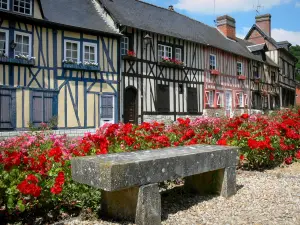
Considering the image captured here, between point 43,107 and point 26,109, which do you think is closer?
point 26,109

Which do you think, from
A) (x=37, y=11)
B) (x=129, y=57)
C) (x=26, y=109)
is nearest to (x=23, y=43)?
(x=37, y=11)

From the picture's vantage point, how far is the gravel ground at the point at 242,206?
319 cm

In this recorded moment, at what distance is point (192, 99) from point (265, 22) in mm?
16020

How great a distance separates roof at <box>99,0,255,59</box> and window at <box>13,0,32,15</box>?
337cm

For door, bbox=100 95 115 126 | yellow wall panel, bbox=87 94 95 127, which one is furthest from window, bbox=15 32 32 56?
door, bbox=100 95 115 126

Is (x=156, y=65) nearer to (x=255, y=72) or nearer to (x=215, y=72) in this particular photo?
(x=215, y=72)

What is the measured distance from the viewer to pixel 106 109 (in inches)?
504

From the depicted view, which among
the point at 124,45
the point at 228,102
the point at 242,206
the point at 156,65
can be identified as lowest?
the point at 242,206

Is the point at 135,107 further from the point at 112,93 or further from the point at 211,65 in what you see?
the point at 211,65

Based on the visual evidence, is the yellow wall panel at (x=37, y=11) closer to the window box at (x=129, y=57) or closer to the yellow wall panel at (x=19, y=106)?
the yellow wall panel at (x=19, y=106)

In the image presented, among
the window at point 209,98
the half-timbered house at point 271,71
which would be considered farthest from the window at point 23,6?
the half-timbered house at point 271,71

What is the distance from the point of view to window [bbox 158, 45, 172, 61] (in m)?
14.8

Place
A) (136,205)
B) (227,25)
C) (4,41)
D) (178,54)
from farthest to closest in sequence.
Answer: (227,25) < (178,54) < (4,41) < (136,205)

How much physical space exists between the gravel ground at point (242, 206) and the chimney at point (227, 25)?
1902 cm
